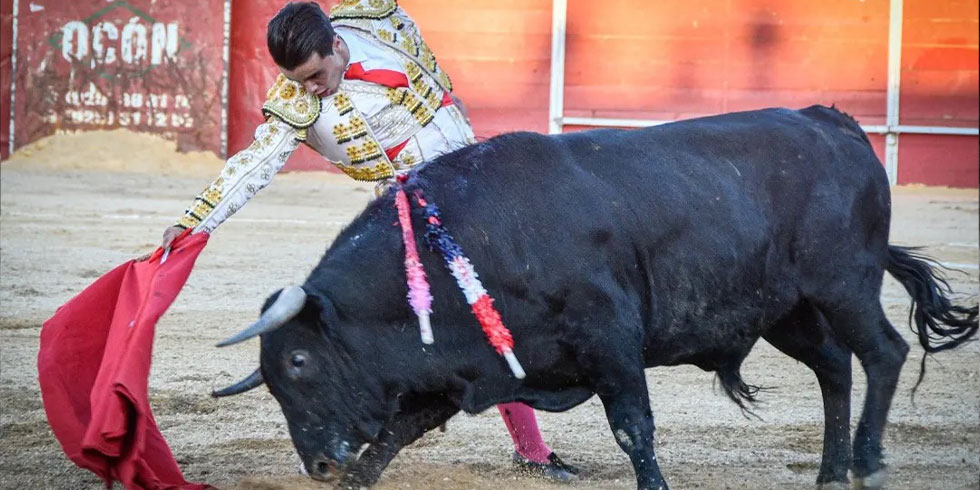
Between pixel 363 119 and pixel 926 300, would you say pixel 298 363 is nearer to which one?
pixel 363 119

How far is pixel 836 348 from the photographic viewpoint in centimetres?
303

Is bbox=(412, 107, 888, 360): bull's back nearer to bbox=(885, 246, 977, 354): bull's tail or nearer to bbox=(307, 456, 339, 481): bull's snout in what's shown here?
bbox=(885, 246, 977, 354): bull's tail

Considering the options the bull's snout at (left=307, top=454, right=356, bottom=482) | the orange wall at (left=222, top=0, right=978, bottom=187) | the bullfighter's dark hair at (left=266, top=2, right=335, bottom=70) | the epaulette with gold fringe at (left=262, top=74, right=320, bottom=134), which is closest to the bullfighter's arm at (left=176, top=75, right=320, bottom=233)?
the epaulette with gold fringe at (left=262, top=74, right=320, bottom=134)

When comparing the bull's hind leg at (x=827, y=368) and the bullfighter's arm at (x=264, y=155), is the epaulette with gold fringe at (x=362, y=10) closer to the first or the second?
the bullfighter's arm at (x=264, y=155)

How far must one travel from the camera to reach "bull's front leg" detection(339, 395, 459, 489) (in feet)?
8.47

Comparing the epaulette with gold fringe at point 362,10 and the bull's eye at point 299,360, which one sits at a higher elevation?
the epaulette with gold fringe at point 362,10

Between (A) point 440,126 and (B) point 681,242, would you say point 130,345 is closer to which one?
(A) point 440,126

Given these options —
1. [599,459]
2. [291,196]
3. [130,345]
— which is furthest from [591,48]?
[130,345]

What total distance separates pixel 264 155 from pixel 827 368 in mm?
1454

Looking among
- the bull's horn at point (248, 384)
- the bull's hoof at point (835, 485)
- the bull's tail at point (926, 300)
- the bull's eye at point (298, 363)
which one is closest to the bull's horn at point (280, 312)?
the bull's eye at point (298, 363)

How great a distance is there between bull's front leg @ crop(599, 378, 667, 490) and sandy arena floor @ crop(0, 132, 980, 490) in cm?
36

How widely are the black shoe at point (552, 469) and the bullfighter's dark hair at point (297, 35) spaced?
1115mm

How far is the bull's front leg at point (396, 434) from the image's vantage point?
2.58m

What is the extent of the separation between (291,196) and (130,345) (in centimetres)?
639
